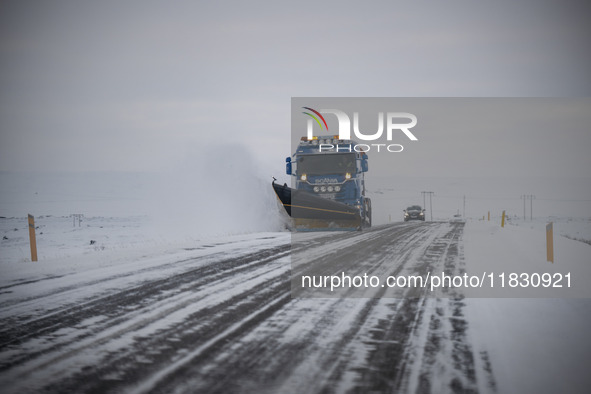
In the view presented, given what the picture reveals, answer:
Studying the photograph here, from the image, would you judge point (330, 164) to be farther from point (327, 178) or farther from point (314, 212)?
point (314, 212)

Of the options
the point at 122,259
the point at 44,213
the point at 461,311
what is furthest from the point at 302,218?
the point at 44,213

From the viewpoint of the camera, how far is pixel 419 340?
403 centimetres

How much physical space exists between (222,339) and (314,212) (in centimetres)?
1311

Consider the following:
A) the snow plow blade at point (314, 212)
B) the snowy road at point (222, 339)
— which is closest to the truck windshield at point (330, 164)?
the snow plow blade at point (314, 212)

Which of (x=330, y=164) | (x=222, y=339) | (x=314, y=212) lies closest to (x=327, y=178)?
(x=330, y=164)

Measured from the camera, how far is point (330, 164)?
17125 mm

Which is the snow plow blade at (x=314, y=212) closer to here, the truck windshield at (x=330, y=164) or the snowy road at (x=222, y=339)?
the truck windshield at (x=330, y=164)

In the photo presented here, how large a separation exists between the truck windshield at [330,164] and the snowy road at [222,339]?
10416 millimetres

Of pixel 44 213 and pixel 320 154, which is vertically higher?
pixel 320 154

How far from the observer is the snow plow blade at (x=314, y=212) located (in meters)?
16.4

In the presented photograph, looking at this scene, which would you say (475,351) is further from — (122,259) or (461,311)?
(122,259)

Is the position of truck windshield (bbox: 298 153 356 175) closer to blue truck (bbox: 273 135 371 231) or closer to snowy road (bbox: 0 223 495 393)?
blue truck (bbox: 273 135 371 231)

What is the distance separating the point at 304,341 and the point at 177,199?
21247 millimetres

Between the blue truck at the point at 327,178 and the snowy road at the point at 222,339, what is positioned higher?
the blue truck at the point at 327,178
